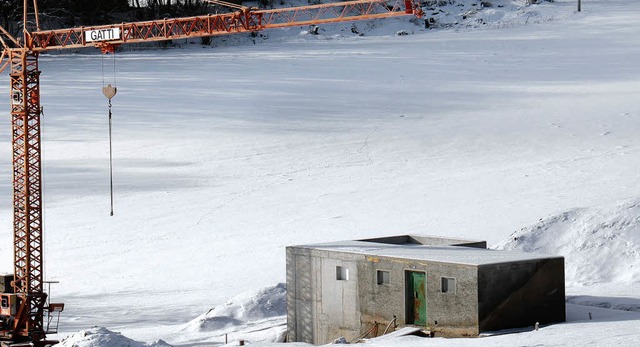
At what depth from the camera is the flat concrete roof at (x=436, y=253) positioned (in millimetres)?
21094

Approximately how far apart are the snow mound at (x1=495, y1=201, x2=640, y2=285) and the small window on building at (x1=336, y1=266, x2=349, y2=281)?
6027mm

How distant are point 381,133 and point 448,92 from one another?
23.5ft

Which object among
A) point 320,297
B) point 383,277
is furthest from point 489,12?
point 383,277

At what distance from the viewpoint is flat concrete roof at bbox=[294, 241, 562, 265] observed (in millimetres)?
21094

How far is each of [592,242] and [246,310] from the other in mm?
8641

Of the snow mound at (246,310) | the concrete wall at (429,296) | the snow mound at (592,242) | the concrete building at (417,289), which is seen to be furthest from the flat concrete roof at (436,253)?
the snow mound at (592,242)

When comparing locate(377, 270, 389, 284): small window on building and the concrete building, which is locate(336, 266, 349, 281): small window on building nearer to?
the concrete building

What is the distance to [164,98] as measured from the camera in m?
48.0

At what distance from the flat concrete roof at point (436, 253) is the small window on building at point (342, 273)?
14.6 inches

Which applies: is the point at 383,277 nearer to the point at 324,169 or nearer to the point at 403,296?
the point at 403,296

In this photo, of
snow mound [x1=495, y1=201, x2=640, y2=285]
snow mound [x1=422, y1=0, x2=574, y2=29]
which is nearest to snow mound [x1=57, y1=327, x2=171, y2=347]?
snow mound [x1=495, y1=201, x2=640, y2=285]

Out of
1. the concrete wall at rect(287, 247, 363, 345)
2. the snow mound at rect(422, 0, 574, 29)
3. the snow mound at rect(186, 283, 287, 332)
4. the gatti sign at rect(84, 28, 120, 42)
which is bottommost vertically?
the snow mound at rect(186, 283, 287, 332)

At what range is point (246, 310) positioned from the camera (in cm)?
2500

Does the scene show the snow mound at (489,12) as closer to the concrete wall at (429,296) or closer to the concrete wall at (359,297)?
the concrete wall at (359,297)
